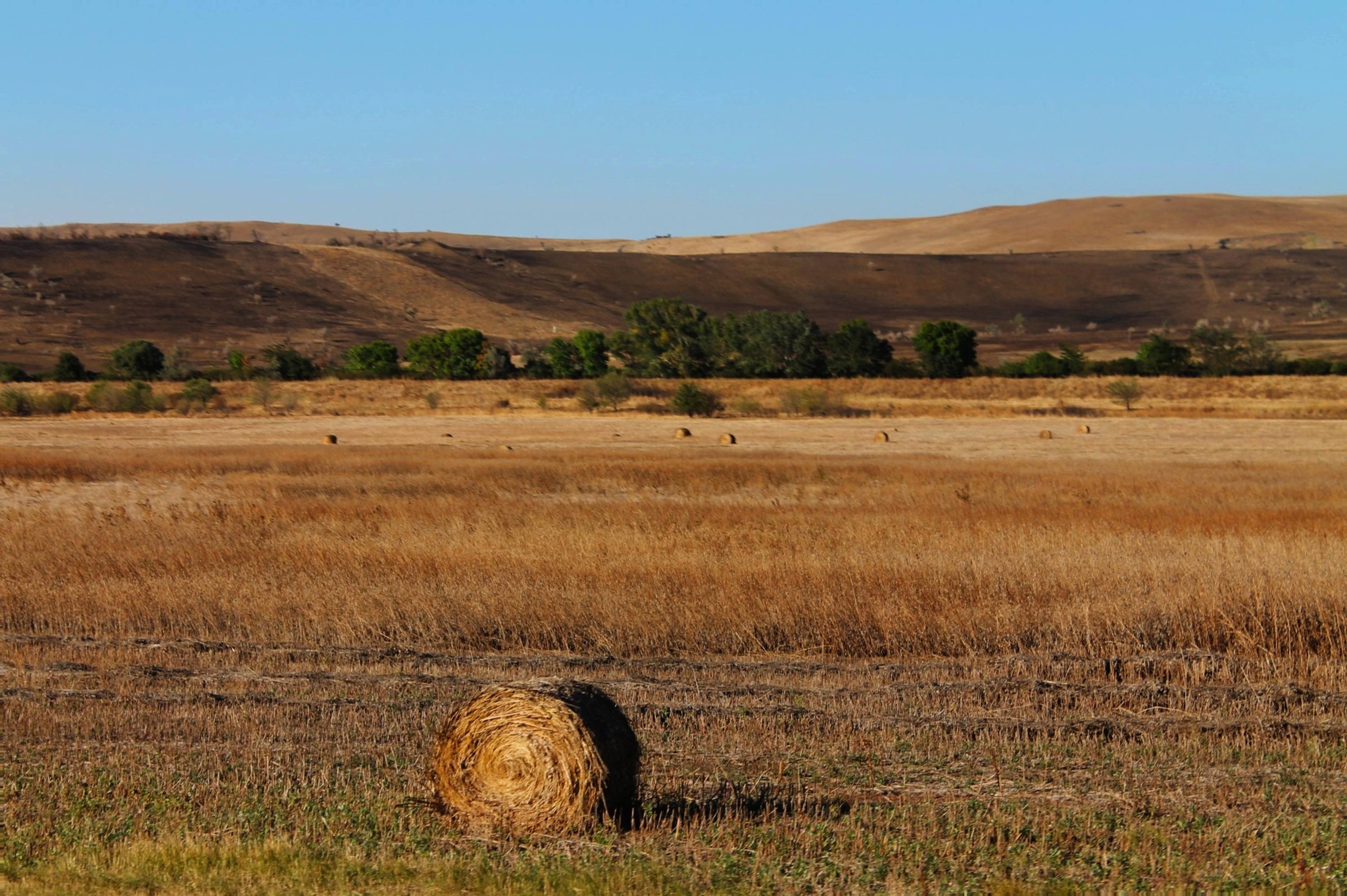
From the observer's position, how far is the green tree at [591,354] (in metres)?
81.4

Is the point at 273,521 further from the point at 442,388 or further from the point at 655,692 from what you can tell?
the point at 442,388

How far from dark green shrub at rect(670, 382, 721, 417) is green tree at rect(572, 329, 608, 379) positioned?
15.8m

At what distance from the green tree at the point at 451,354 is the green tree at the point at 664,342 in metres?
8.71

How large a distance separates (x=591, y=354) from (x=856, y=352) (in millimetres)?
16238

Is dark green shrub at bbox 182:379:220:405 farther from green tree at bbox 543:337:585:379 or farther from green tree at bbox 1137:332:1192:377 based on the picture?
green tree at bbox 1137:332:1192:377

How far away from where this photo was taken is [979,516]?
2266 cm

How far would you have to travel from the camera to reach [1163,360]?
73.9m

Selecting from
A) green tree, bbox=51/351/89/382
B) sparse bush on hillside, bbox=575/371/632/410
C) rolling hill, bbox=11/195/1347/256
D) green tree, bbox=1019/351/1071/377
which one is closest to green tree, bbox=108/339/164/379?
green tree, bbox=51/351/89/382

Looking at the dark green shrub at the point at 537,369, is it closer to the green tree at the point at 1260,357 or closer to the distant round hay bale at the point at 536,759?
the green tree at the point at 1260,357

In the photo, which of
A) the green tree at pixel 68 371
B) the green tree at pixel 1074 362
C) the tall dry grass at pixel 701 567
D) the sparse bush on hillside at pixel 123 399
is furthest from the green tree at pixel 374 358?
the tall dry grass at pixel 701 567

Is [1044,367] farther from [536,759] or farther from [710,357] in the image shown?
[536,759]

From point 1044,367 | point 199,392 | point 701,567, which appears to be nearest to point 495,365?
point 199,392

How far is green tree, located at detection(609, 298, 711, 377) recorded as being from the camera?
81938mm

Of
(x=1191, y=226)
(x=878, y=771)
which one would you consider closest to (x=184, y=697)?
(x=878, y=771)
